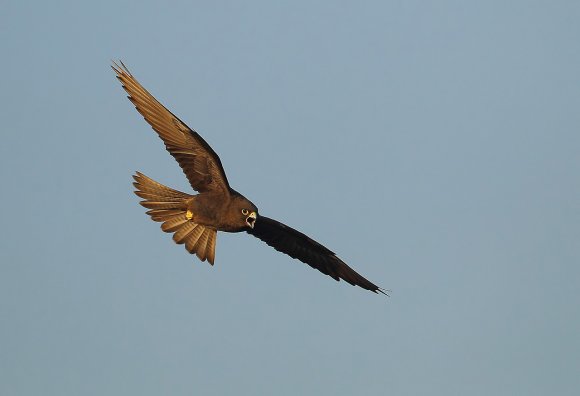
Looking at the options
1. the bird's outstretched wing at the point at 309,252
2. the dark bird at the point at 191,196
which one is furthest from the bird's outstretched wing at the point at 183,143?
the bird's outstretched wing at the point at 309,252

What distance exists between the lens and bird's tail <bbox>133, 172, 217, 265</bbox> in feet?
66.2

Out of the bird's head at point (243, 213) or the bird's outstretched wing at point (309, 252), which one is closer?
the bird's head at point (243, 213)

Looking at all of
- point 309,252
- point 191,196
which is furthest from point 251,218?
point 309,252

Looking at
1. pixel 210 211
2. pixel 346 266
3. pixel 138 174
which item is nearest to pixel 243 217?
pixel 210 211

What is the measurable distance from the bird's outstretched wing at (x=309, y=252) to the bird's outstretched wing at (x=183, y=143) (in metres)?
2.44

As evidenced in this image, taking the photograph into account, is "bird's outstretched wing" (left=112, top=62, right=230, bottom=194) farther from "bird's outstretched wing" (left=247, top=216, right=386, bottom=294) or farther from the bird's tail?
"bird's outstretched wing" (left=247, top=216, right=386, bottom=294)

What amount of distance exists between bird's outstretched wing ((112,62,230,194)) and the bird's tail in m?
0.43

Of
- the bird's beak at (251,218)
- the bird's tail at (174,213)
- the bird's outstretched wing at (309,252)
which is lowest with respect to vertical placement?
the bird's tail at (174,213)

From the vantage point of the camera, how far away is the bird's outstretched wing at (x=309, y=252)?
22391 mm

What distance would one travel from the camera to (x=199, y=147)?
19969mm

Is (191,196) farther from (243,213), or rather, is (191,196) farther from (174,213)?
(243,213)

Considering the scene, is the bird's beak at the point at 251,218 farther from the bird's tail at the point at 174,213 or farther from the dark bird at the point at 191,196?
the bird's tail at the point at 174,213

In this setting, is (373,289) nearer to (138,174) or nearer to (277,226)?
(277,226)

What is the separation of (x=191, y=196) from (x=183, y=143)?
2.98ft
